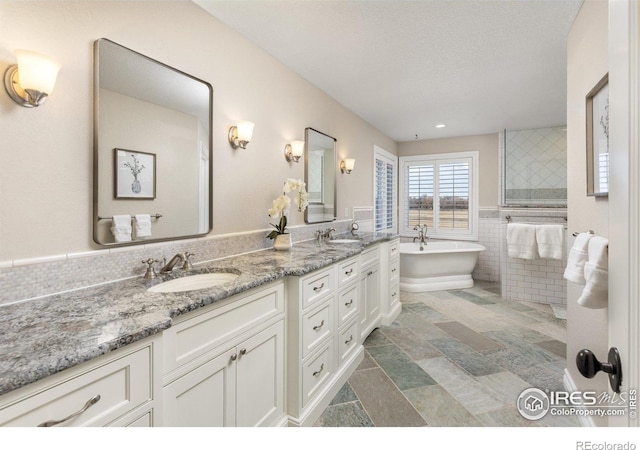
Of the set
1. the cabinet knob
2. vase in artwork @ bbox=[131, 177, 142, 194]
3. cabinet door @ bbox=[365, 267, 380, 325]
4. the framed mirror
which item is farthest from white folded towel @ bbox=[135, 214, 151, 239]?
the framed mirror

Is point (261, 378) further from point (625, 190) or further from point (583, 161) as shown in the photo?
point (583, 161)

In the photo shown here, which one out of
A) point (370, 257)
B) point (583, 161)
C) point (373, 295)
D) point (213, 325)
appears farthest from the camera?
point (373, 295)

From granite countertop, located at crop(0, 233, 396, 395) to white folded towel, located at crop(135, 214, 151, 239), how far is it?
0.78 feet

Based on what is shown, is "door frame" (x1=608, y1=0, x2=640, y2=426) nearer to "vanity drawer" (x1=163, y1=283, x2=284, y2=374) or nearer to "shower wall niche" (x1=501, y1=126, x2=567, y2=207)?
"vanity drawer" (x1=163, y1=283, x2=284, y2=374)

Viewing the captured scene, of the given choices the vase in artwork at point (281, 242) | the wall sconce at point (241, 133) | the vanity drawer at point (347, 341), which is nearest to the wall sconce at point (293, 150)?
the wall sconce at point (241, 133)

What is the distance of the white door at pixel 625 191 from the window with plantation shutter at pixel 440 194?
5.33m

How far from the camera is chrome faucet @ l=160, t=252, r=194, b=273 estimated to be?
170cm

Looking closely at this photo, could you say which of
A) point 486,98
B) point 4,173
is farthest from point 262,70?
point 486,98

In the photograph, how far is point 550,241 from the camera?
4.20m

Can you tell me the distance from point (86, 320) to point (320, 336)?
1303mm

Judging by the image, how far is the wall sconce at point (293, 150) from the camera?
2908 mm

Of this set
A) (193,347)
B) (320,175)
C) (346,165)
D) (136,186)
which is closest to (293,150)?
(320,175)

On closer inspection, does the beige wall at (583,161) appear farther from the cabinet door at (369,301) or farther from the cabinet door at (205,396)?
the cabinet door at (205,396)

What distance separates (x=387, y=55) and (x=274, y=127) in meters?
1.11
